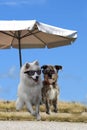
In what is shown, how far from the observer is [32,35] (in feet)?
58.2

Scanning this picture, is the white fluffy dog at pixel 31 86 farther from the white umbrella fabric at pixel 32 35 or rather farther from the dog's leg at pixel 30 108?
the white umbrella fabric at pixel 32 35

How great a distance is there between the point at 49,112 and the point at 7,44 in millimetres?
4494

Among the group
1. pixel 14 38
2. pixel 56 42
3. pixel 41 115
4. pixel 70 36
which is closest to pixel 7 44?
pixel 14 38

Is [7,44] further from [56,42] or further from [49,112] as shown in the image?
[49,112]

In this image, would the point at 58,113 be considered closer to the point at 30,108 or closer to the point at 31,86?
the point at 30,108

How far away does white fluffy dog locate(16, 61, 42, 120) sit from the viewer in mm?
13977

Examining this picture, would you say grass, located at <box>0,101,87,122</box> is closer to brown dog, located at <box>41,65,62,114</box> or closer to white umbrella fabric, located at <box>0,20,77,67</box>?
brown dog, located at <box>41,65,62,114</box>

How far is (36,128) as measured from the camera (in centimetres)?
1132

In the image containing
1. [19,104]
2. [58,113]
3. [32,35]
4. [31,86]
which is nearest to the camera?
[31,86]

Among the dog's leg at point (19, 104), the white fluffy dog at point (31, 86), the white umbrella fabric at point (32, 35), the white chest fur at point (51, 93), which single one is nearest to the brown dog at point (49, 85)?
the white chest fur at point (51, 93)

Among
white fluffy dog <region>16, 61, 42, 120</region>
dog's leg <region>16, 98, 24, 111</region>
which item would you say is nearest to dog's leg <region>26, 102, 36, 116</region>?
white fluffy dog <region>16, 61, 42, 120</region>

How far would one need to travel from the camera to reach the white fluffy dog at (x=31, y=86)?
45.9ft

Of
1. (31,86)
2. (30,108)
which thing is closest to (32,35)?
(31,86)

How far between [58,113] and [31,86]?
5.11ft
